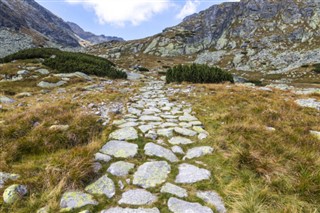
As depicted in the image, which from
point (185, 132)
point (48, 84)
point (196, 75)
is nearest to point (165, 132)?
point (185, 132)

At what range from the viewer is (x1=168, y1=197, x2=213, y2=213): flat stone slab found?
297cm

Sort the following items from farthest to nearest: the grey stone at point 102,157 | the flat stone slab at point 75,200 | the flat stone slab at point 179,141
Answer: the flat stone slab at point 179,141 < the grey stone at point 102,157 < the flat stone slab at point 75,200


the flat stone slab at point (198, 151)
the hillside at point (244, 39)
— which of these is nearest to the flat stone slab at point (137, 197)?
the flat stone slab at point (198, 151)

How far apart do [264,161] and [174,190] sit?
1872 mm

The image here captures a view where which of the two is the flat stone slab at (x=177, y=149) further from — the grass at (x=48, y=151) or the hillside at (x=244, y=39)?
the hillside at (x=244, y=39)

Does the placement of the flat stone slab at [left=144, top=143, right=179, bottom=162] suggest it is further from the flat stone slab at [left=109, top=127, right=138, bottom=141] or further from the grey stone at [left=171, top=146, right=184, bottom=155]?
the flat stone slab at [left=109, top=127, right=138, bottom=141]

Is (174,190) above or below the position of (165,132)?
below

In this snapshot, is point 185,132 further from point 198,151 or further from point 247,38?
point 247,38

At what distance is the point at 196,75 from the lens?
1691 centimetres

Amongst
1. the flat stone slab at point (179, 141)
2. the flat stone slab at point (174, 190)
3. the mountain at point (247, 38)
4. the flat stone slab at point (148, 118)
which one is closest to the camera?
the flat stone slab at point (174, 190)

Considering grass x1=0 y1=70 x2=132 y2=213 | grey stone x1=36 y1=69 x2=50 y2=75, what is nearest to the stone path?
grass x1=0 y1=70 x2=132 y2=213

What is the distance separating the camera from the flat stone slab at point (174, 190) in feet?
10.9

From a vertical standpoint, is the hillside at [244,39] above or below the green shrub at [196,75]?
above

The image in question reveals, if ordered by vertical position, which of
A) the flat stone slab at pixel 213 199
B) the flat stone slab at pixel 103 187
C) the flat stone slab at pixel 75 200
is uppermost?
the flat stone slab at pixel 75 200
